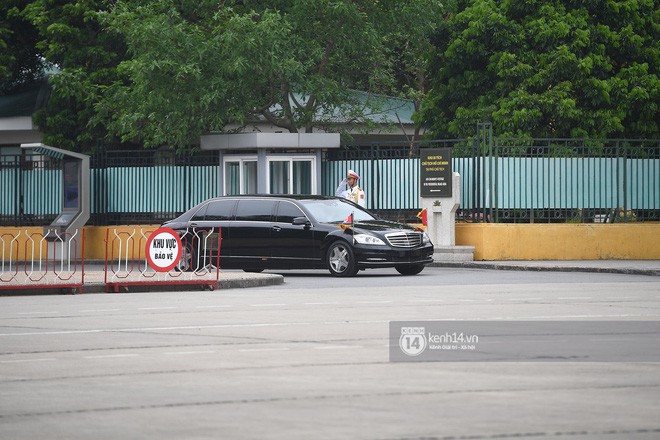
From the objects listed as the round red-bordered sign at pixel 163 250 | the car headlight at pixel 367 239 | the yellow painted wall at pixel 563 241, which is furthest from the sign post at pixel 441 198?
the round red-bordered sign at pixel 163 250

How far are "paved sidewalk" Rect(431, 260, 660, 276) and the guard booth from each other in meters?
10.3

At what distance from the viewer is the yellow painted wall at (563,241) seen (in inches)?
1324

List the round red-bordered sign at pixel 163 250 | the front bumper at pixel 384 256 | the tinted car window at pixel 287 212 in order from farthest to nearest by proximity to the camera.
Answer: the tinted car window at pixel 287 212 → the front bumper at pixel 384 256 → the round red-bordered sign at pixel 163 250

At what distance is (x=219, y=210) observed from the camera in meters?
30.2

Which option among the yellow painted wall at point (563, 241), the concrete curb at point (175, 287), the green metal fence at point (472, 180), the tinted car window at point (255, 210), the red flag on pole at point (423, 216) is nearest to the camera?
the concrete curb at point (175, 287)

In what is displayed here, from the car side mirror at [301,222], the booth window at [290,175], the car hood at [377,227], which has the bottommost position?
the car hood at [377,227]

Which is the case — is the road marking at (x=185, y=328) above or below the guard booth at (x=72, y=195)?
below

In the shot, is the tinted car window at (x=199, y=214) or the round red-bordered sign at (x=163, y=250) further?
the tinted car window at (x=199, y=214)

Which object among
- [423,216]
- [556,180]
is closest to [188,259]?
[423,216]

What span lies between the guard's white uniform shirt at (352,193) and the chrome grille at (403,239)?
14.5 feet

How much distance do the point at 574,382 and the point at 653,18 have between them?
34.1 m

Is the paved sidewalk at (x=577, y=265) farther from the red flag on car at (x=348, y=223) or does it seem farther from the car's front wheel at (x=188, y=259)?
the car's front wheel at (x=188, y=259)

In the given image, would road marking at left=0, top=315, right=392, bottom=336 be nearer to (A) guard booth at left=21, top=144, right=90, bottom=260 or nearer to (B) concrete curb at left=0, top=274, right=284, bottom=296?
(B) concrete curb at left=0, top=274, right=284, bottom=296

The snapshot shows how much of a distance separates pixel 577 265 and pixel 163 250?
969cm
